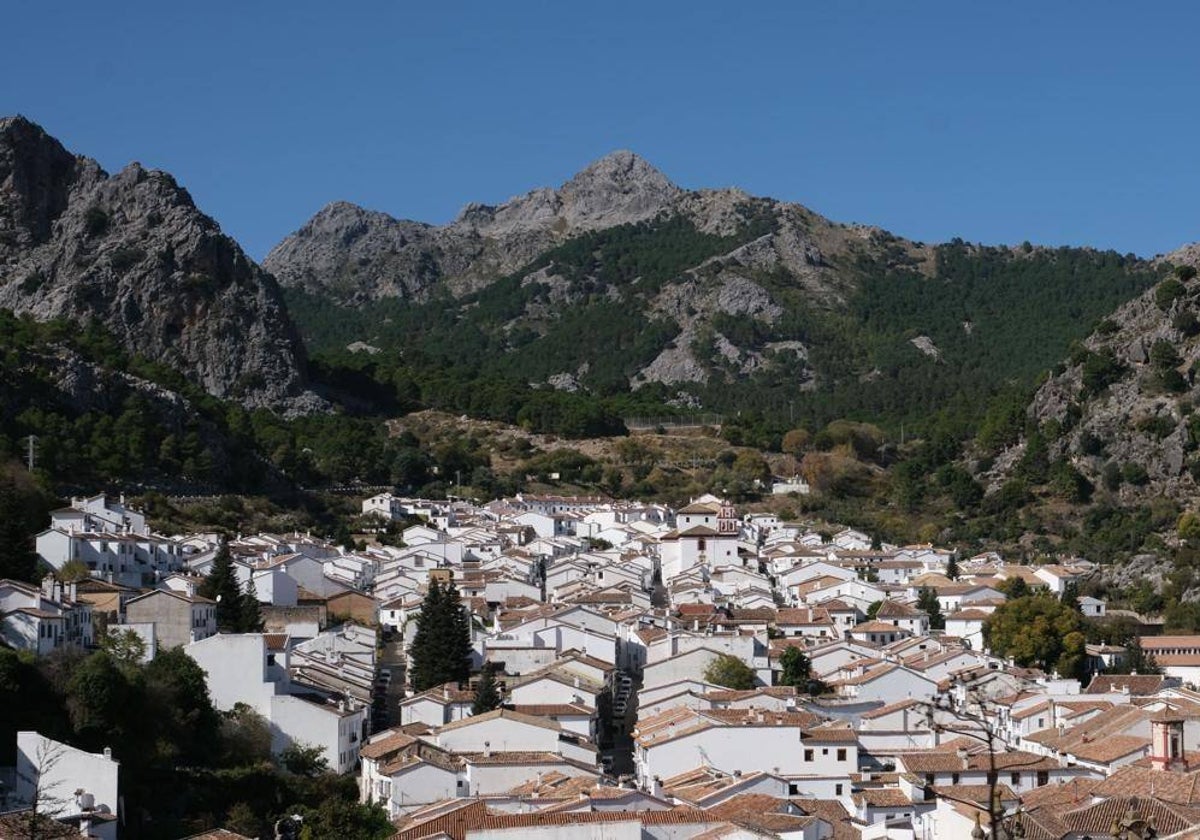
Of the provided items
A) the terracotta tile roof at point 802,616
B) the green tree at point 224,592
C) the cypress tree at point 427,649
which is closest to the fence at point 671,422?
the terracotta tile roof at point 802,616

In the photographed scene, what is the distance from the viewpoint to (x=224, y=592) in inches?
1880

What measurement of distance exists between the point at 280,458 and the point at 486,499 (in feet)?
36.3

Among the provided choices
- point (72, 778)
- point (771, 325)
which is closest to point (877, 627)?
point (72, 778)

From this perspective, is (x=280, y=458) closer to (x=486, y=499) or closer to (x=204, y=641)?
(x=486, y=499)

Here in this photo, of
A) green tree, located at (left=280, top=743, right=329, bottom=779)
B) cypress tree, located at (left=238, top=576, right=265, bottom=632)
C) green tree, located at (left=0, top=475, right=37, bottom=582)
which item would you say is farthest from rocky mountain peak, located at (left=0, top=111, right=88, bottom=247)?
green tree, located at (left=280, top=743, right=329, bottom=779)

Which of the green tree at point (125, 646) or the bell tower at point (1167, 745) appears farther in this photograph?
the green tree at point (125, 646)

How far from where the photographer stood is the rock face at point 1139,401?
83875 mm

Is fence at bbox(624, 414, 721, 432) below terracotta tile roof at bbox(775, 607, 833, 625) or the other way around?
the other way around

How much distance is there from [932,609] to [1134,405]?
3382 cm

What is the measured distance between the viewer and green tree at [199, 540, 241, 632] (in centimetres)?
4703

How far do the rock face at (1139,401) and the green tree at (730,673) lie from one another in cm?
4081

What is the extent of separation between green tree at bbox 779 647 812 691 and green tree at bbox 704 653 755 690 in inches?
49.6

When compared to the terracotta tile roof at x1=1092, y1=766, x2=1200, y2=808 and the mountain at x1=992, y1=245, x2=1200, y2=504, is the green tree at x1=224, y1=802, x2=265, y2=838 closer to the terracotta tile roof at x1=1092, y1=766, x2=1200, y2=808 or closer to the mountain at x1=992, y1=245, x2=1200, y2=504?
the terracotta tile roof at x1=1092, y1=766, x2=1200, y2=808

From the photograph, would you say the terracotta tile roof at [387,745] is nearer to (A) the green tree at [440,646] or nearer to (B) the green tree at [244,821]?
(B) the green tree at [244,821]
